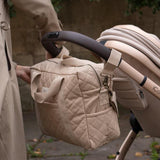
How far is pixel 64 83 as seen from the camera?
A: 1669mm

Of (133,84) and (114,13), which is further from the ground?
(133,84)

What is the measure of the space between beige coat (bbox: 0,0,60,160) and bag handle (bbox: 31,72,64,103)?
0.52 ft

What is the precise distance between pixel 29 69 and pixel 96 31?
3528mm

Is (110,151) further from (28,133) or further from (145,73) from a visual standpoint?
(145,73)

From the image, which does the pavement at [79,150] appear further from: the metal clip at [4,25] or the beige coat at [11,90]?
the metal clip at [4,25]

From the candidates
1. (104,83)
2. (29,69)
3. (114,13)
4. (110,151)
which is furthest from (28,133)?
(104,83)

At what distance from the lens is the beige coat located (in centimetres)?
142

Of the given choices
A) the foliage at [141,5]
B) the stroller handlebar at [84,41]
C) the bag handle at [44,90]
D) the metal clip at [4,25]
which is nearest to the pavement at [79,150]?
the foliage at [141,5]

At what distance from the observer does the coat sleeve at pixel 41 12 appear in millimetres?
1687

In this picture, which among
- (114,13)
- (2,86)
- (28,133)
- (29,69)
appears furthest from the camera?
(114,13)

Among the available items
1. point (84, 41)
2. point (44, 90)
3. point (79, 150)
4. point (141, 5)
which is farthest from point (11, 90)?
point (141, 5)

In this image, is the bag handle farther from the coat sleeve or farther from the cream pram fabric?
the cream pram fabric

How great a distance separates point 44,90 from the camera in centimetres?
175

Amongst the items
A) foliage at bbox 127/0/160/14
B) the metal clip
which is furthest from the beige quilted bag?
foliage at bbox 127/0/160/14
